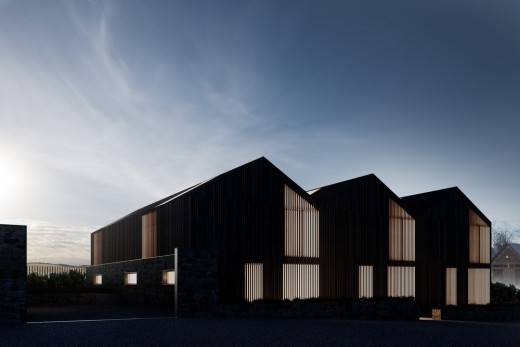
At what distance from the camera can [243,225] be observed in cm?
2459

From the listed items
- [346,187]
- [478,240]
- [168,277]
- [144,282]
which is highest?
[346,187]

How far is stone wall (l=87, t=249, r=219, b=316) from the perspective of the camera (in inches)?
827

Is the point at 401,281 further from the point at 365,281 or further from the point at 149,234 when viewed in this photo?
the point at 149,234

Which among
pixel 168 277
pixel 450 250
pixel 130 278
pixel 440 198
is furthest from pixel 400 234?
pixel 130 278

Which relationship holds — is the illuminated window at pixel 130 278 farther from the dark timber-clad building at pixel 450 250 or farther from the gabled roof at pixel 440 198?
the gabled roof at pixel 440 198

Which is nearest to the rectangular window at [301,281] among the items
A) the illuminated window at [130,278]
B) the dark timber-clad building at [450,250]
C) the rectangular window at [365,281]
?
the rectangular window at [365,281]

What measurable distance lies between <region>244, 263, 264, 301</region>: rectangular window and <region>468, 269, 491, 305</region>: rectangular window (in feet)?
44.3

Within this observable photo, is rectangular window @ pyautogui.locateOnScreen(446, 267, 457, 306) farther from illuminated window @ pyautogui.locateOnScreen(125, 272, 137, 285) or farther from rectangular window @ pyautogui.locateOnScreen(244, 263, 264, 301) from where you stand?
illuminated window @ pyautogui.locateOnScreen(125, 272, 137, 285)

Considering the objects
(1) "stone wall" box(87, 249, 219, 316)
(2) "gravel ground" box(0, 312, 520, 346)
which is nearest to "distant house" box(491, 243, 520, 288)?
(1) "stone wall" box(87, 249, 219, 316)

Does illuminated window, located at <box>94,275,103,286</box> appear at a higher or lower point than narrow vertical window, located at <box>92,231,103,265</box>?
lower

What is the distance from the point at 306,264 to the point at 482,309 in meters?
9.57

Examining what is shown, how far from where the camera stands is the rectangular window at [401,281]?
2835cm

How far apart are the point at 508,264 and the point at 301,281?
4358cm

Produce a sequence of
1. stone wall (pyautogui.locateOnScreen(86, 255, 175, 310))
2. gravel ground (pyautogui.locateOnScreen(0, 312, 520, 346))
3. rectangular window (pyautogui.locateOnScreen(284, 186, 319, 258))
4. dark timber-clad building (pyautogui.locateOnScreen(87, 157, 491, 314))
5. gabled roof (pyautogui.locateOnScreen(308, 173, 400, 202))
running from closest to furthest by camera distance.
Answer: gravel ground (pyautogui.locateOnScreen(0, 312, 520, 346)) → dark timber-clad building (pyautogui.locateOnScreen(87, 157, 491, 314)) → stone wall (pyautogui.locateOnScreen(86, 255, 175, 310)) → rectangular window (pyautogui.locateOnScreen(284, 186, 319, 258)) → gabled roof (pyautogui.locateOnScreen(308, 173, 400, 202))
